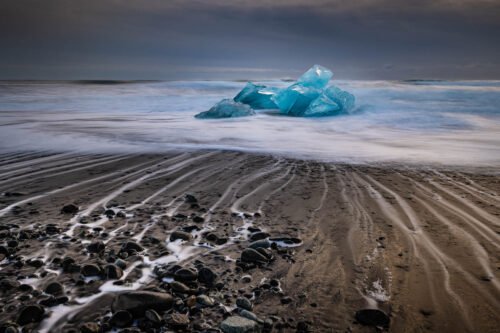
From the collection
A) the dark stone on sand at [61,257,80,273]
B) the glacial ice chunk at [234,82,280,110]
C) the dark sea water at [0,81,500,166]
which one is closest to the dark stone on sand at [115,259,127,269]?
the dark stone on sand at [61,257,80,273]

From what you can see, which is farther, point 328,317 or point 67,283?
point 67,283

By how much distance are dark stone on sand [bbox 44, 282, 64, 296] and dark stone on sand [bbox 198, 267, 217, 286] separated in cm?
82

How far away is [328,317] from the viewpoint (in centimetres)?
212

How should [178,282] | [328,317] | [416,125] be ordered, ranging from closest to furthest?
[328,317] → [178,282] → [416,125]

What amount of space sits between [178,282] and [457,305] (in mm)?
1659

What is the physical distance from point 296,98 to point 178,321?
13.2m

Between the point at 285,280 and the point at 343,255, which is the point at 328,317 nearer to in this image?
the point at 285,280

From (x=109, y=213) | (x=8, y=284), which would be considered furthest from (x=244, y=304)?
(x=109, y=213)

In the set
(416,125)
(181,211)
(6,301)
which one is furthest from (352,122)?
(6,301)

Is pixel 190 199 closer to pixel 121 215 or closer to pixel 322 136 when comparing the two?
pixel 121 215

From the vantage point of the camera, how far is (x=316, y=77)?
15.6 metres

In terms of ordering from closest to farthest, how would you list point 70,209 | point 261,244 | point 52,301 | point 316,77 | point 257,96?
point 52,301 < point 261,244 < point 70,209 < point 316,77 < point 257,96

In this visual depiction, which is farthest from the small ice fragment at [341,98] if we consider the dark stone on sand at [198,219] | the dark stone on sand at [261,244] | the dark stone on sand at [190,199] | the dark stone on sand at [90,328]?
the dark stone on sand at [90,328]

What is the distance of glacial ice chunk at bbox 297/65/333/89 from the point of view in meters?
15.6
